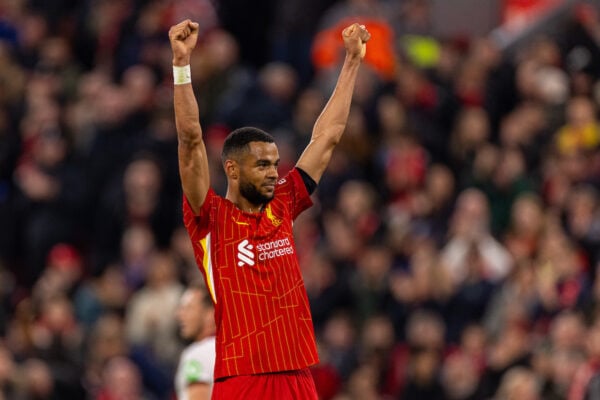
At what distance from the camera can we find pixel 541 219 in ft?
46.3

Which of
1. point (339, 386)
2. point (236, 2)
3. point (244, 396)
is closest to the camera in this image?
point (244, 396)

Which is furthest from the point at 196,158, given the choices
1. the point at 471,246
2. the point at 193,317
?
the point at 471,246

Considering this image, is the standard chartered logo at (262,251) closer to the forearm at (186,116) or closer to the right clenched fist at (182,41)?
the forearm at (186,116)

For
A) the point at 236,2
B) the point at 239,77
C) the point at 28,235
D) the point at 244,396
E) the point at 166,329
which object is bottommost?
the point at 244,396

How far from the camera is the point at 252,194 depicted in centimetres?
768

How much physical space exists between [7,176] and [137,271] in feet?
8.40

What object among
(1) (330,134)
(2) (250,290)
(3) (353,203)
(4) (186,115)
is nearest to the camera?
(4) (186,115)

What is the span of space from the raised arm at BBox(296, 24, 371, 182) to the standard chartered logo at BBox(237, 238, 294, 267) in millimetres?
509

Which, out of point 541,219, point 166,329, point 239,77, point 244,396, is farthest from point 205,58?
point 244,396

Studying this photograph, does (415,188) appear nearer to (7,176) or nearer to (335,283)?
(335,283)

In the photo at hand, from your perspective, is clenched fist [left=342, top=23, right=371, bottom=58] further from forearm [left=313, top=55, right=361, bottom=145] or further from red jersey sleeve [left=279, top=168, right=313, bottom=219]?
red jersey sleeve [left=279, top=168, right=313, bottom=219]

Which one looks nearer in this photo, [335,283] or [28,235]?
[335,283]

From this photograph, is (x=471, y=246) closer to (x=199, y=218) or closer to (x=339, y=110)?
(x=339, y=110)

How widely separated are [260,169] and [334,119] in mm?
727
